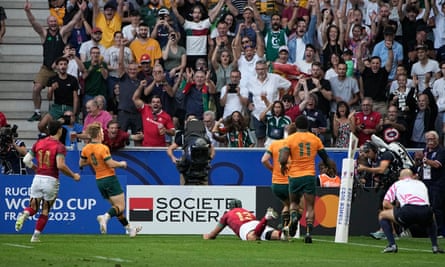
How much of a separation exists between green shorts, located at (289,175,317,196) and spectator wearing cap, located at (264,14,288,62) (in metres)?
8.21


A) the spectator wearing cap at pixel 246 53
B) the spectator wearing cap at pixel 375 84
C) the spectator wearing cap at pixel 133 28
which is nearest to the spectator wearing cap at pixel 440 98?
the spectator wearing cap at pixel 375 84

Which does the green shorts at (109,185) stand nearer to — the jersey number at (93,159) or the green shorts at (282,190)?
the jersey number at (93,159)

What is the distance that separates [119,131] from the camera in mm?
27031

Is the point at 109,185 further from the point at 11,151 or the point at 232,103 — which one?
the point at 232,103

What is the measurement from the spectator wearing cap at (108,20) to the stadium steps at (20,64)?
2.00m

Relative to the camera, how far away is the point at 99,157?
22.5m

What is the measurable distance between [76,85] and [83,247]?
9081mm

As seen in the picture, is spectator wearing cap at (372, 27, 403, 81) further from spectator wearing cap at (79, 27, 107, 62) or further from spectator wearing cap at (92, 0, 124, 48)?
spectator wearing cap at (79, 27, 107, 62)

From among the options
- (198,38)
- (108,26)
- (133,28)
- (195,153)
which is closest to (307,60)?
(198,38)

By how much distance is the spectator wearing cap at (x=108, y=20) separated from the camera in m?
29.9

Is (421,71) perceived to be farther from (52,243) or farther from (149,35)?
(52,243)

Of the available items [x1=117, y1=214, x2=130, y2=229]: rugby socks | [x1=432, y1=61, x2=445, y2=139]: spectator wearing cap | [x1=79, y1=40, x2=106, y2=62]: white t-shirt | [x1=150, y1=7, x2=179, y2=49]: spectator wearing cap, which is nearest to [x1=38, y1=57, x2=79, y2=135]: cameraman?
[x1=79, y1=40, x2=106, y2=62]: white t-shirt

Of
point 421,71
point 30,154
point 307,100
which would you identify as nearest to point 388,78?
point 421,71

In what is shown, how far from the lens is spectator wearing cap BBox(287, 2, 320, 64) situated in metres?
29.5
